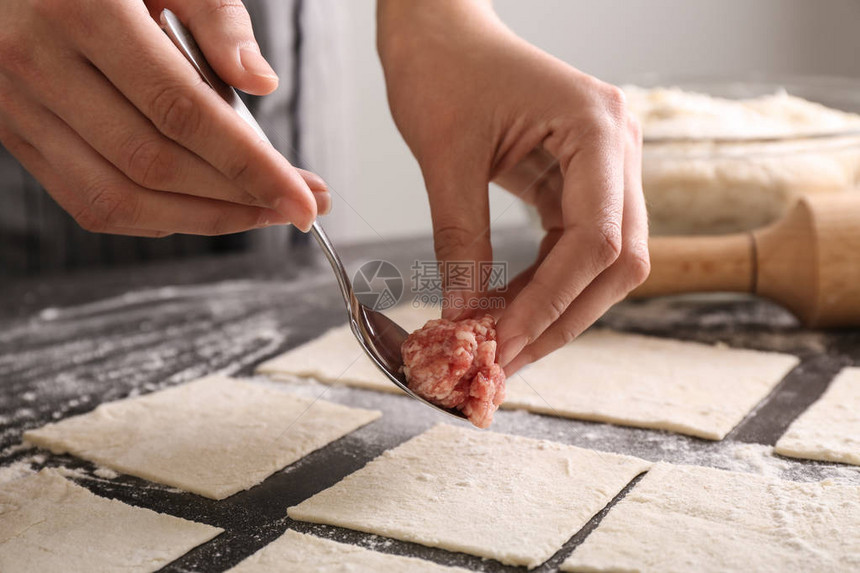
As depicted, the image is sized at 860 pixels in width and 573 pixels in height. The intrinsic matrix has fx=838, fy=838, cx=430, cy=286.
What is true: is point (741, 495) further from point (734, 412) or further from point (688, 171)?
point (688, 171)

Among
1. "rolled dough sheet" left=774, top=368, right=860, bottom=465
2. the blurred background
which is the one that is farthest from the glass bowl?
the blurred background

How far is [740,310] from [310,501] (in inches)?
45.8

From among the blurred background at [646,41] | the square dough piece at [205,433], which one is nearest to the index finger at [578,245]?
the square dough piece at [205,433]

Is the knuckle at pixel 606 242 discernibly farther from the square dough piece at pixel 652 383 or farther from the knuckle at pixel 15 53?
Answer: the knuckle at pixel 15 53

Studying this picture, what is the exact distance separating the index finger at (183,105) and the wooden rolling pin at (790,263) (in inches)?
40.1

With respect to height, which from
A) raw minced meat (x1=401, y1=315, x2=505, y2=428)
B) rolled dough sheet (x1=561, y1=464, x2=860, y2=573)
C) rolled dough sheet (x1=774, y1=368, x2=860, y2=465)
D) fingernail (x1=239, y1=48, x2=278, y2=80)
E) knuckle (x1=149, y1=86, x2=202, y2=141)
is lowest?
rolled dough sheet (x1=561, y1=464, x2=860, y2=573)

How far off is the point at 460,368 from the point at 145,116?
47 centimetres

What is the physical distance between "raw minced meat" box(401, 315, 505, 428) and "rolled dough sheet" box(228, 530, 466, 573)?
0.74 ft

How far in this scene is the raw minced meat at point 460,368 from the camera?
1046 millimetres

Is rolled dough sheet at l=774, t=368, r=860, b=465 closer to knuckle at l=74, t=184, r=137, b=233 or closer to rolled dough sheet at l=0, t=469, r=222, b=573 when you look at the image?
rolled dough sheet at l=0, t=469, r=222, b=573

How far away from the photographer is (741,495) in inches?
39.4

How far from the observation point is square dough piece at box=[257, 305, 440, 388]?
1474 mm

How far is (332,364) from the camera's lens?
155 centimetres

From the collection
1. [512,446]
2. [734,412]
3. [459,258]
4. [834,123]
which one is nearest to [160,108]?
[459,258]
